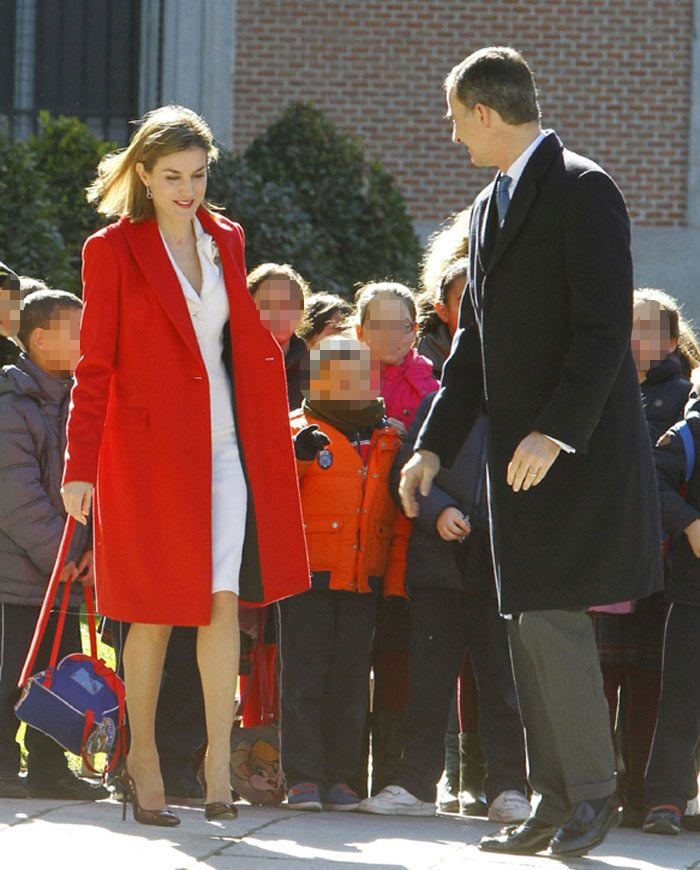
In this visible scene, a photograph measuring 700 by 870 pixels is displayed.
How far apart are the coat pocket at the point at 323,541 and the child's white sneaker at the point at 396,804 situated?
0.68 meters

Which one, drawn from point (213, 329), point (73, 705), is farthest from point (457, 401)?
point (73, 705)

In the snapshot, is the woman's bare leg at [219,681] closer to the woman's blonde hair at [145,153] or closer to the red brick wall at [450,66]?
the woman's blonde hair at [145,153]

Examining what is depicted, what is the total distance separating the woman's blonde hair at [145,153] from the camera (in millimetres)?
4402

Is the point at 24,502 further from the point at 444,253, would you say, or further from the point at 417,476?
the point at 444,253

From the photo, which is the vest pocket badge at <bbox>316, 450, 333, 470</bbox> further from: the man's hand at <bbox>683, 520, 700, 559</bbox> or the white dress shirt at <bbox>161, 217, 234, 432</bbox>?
the man's hand at <bbox>683, 520, 700, 559</bbox>

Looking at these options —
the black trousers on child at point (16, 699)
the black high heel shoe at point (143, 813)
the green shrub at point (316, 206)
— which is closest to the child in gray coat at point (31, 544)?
the black trousers on child at point (16, 699)

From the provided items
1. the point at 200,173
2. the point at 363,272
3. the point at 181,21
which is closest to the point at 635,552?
the point at 200,173

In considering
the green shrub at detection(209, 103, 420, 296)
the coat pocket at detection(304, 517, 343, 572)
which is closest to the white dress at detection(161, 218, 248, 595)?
the coat pocket at detection(304, 517, 343, 572)

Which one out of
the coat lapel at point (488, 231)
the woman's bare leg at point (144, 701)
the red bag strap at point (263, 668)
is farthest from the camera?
the red bag strap at point (263, 668)

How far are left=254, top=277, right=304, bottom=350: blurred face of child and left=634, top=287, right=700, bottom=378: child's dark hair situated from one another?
3.83ft

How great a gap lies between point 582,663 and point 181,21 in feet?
36.9

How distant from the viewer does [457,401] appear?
4.23 meters

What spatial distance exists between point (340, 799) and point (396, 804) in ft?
0.58

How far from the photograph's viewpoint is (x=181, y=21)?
14.2 metres
